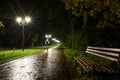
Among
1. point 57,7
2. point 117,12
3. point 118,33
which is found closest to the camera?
point 117,12

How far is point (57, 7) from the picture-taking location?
41281mm

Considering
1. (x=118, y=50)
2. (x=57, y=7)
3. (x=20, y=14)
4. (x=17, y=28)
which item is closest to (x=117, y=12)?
(x=118, y=50)

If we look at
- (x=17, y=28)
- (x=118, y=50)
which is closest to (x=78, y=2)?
(x=118, y=50)

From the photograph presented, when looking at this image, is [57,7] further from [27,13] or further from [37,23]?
[37,23]

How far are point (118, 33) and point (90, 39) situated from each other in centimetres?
450

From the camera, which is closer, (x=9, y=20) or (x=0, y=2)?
(x=0, y=2)

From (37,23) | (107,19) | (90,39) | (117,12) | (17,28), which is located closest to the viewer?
(117,12)

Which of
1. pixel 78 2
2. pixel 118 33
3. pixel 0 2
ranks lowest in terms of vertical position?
pixel 118 33

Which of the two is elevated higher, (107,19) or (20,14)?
(20,14)

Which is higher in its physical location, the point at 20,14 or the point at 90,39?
the point at 20,14

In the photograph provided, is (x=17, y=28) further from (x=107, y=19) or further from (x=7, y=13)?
(x=107, y=19)

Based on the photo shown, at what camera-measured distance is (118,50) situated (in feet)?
19.8

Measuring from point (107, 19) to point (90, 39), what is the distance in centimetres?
928

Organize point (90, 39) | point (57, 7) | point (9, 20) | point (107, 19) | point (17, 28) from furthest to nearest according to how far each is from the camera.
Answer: point (17, 28)
point (9, 20)
point (57, 7)
point (90, 39)
point (107, 19)
